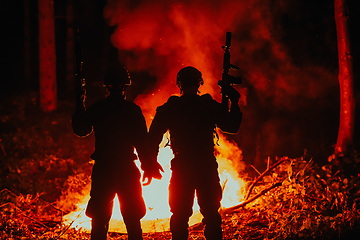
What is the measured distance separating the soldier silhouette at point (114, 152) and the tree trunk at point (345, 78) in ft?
19.3

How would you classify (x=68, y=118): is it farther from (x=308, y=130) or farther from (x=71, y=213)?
(x=308, y=130)

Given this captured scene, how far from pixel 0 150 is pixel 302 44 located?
9.37 metres

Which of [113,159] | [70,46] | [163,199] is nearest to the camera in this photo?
[113,159]

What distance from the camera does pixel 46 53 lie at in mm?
13133

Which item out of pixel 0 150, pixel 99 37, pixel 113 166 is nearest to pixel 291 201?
pixel 113 166

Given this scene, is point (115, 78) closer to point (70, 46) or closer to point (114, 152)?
point (114, 152)

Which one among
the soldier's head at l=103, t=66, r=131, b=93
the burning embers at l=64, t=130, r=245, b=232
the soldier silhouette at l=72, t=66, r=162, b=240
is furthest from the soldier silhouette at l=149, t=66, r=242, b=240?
the burning embers at l=64, t=130, r=245, b=232

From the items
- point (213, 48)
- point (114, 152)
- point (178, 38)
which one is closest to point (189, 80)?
point (114, 152)

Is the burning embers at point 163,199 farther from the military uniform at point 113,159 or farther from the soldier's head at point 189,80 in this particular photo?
the soldier's head at point 189,80

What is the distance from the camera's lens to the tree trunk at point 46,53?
13.0 meters

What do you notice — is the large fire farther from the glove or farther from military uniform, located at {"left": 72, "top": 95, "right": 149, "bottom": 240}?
military uniform, located at {"left": 72, "top": 95, "right": 149, "bottom": 240}

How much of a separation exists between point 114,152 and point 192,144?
0.99 meters

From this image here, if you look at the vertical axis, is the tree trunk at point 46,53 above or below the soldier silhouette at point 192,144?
above

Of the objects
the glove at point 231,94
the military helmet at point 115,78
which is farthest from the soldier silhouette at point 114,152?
the glove at point 231,94
